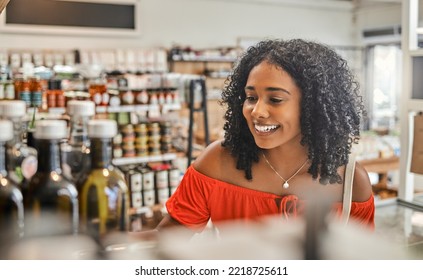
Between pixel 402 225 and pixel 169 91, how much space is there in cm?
220

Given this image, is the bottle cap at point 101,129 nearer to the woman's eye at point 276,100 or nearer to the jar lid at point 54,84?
the woman's eye at point 276,100

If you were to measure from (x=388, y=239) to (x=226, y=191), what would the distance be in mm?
668

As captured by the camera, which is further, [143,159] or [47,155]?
[143,159]

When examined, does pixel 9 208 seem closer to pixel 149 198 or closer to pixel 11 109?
pixel 11 109

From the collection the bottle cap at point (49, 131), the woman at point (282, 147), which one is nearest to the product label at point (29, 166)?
the bottle cap at point (49, 131)

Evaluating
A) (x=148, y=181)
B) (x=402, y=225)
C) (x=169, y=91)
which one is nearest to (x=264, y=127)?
(x=402, y=225)

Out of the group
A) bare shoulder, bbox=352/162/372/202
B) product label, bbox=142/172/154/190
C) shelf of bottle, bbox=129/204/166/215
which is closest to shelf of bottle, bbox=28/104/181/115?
product label, bbox=142/172/154/190

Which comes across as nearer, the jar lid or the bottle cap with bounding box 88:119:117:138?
the bottle cap with bounding box 88:119:117:138

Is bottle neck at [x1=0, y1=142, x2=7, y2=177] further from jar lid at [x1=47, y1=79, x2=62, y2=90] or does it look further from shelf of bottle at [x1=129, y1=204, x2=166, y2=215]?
shelf of bottle at [x1=129, y1=204, x2=166, y2=215]

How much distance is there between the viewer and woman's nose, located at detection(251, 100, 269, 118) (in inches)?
55.1

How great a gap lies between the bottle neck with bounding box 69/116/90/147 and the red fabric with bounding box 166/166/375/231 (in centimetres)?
62

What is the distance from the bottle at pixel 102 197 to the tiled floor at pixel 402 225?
105cm

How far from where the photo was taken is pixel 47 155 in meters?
0.84
